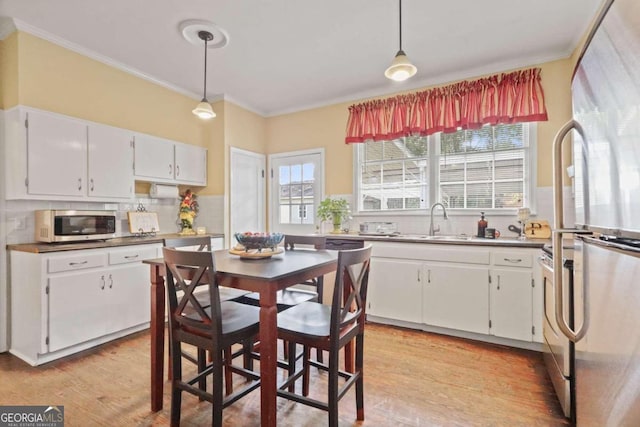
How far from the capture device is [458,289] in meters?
2.89

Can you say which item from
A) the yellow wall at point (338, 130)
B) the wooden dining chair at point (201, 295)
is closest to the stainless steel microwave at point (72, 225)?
the wooden dining chair at point (201, 295)

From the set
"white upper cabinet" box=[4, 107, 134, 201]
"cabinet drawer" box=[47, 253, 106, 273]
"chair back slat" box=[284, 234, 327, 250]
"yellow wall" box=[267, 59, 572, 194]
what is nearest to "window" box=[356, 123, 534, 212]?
"yellow wall" box=[267, 59, 572, 194]

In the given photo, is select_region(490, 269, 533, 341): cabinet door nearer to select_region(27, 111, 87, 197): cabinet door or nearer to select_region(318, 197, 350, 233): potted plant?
select_region(318, 197, 350, 233): potted plant

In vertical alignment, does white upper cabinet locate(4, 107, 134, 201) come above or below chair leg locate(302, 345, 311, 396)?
above

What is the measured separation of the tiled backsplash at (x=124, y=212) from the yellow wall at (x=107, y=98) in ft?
0.84

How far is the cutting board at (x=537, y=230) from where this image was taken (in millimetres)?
2936

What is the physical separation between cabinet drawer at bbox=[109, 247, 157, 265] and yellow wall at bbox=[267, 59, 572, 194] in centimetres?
226

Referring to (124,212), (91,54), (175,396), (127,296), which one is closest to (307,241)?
(175,396)

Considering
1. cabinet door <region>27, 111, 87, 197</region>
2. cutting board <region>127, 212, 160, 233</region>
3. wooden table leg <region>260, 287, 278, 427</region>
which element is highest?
cabinet door <region>27, 111, 87, 197</region>

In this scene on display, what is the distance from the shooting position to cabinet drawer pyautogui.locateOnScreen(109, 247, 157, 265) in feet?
9.23

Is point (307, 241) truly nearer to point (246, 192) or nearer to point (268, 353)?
point (268, 353)

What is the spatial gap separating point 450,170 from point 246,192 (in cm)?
266

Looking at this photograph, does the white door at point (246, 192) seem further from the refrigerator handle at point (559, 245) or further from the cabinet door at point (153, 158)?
the refrigerator handle at point (559, 245)

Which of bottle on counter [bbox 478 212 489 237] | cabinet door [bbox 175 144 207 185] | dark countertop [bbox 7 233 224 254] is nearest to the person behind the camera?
dark countertop [bbox 7 233 224 254]
